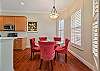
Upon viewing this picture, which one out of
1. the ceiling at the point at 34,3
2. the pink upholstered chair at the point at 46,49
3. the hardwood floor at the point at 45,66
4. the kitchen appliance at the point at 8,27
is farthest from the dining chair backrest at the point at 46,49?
the kitchen appliance at the point at 8,27

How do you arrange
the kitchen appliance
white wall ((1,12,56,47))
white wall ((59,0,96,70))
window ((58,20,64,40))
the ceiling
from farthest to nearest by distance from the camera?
white wall ((1,12,56,47)) < window ((58,20,64,40)) < the kitchen appliance < the ceiling < white wall ((59,0,96,70))

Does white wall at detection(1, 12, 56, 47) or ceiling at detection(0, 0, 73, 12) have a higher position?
ceiling at detection(0, 0, 73, 12)

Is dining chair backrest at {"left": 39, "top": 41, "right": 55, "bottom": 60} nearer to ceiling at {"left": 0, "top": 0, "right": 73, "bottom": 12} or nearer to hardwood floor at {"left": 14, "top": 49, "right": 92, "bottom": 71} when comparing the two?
hardwood floor at {"left": 14, "top": 49, "right": 92, "bottom": 71}

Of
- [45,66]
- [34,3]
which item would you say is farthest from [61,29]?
[45,66]

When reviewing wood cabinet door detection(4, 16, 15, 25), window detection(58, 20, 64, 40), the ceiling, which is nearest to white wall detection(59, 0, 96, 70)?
the ceiling

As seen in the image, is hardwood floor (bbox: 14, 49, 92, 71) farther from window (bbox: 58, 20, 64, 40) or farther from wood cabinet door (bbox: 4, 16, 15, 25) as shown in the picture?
window (bbox: 58, 20, 64, 40)

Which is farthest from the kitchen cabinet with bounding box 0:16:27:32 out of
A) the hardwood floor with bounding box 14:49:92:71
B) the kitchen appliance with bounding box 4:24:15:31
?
the hardwood floor with bounding box 14:49:92:71

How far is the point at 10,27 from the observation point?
10352 millimetres

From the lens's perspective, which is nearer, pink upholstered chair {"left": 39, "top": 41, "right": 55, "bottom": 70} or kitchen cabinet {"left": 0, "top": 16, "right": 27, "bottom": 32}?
pink upholstered chair {"left": 39, "top": 41, "right": 55, "bottom": 70}

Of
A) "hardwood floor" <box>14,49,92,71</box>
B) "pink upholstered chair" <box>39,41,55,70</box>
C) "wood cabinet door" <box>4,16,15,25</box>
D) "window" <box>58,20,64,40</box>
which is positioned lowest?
"hardwood floor" <box>14,49,92,71</box>

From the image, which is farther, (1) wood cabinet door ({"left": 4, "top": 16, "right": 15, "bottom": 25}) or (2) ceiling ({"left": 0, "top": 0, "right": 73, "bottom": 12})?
(1) wood cabinet door ({"left": 4, "top": 16, "right": 15, "bottom": 25})

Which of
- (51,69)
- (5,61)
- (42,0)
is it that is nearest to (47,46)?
(51,69)

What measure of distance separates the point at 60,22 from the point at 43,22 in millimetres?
1318

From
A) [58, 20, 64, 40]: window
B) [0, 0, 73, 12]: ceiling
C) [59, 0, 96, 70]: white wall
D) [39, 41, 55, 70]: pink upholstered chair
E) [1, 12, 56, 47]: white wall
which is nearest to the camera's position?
[39, 41, 55, 70]: pink upholstered chair
